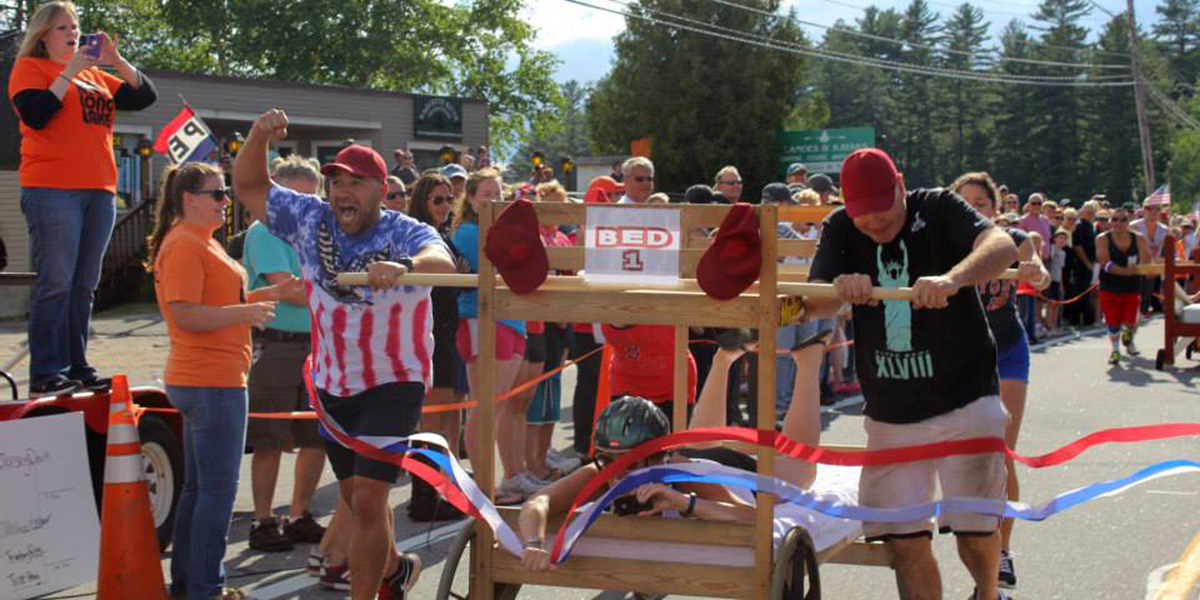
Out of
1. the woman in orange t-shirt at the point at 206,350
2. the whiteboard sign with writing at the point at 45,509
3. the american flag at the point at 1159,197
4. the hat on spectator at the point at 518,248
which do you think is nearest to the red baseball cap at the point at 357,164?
the woman in orange t-shirt at the point at 206,350

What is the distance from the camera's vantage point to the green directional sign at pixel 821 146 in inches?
2206

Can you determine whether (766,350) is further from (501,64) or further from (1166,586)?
(501,64)

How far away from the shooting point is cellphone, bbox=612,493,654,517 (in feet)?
16.2

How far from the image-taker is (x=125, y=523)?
19.4 feet

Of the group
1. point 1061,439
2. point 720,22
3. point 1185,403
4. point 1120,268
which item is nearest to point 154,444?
point 1061,439

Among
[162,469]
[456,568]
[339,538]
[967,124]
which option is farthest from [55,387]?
[967,124]

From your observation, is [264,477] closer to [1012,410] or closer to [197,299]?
[197,299]

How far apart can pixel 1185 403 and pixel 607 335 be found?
815 cm

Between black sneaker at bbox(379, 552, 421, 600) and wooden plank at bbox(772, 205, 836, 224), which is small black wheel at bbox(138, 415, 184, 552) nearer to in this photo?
black sneaker at bbox(379, 552, 421, 600)

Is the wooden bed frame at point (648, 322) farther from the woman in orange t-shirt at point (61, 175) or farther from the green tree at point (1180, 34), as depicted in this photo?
the green tree at point (1180, 34)

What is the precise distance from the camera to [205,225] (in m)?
5.91

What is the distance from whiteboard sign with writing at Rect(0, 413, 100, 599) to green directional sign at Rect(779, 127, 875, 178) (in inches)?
1960

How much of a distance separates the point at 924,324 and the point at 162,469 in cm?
408

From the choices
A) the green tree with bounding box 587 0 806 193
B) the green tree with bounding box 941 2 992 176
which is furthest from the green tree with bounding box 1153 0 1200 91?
the green tree with bounding box 587 0 806 193
